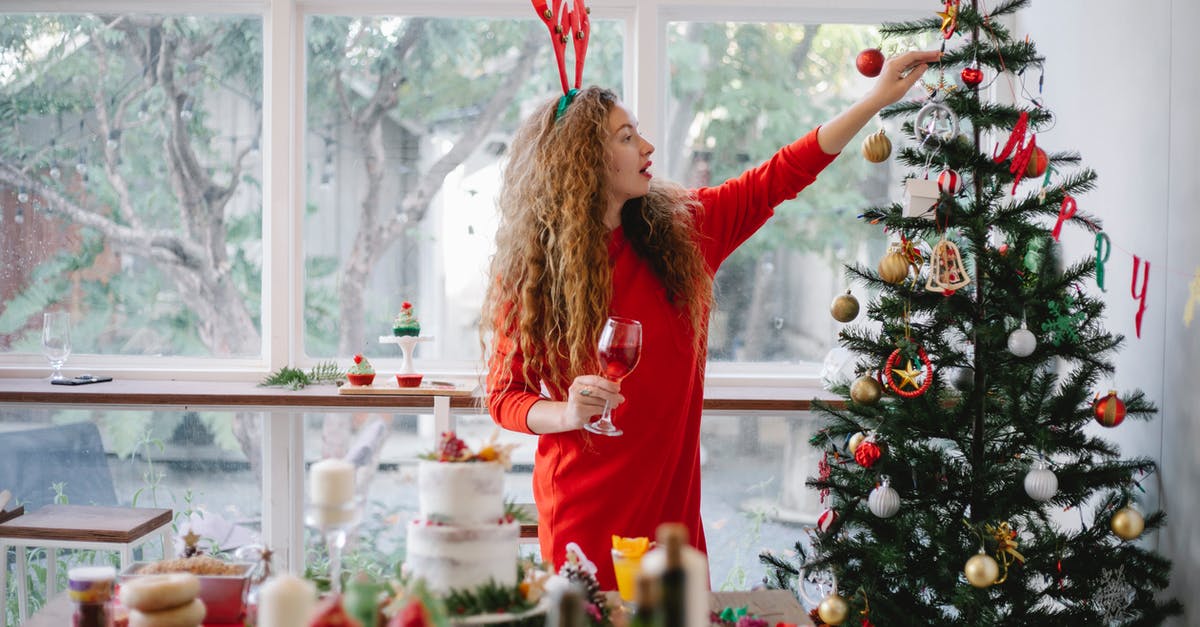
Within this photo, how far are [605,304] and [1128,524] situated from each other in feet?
3.68

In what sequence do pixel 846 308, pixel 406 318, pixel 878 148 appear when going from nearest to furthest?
pixel 878 148
pixel 846 308
pixel 406 318

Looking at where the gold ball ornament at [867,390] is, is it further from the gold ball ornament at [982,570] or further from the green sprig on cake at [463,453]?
the green sprig on cake at [463,453]

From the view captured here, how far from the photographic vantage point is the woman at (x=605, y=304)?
6.29ft

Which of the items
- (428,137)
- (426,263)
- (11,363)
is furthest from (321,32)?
(11,363)

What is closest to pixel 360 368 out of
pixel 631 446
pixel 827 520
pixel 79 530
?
pixel 79 530

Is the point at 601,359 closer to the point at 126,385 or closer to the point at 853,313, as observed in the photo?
the point at 853,313

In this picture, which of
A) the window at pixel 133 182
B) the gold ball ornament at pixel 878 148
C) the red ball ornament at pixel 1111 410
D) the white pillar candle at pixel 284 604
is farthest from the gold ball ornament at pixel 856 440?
the window at pixel 133 182

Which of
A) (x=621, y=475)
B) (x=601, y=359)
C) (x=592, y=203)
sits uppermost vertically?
(x=592, y=203)

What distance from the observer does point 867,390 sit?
212 cm

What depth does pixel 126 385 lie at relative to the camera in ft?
10.6

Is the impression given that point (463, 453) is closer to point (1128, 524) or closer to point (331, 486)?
point (331, 486)

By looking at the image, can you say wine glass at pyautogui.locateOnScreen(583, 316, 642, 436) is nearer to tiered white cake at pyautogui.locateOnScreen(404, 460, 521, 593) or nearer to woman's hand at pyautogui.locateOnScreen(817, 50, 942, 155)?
tiered white cake at pyautogui.locateOnScreen(404, 460, 521, 593)

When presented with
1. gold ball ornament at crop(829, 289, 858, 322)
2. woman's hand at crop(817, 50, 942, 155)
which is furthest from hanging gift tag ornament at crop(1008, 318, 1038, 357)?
woman's hand at crop(817, 50, 942, 155)

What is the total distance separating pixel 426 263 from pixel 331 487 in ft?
7.82
